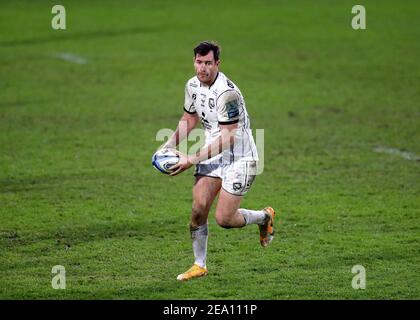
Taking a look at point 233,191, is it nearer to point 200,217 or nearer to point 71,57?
point 200,217

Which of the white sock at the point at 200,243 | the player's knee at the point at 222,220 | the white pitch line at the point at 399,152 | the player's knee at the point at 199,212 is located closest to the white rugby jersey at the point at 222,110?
the player's knee at the point at 199,212

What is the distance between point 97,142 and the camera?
16.8 m

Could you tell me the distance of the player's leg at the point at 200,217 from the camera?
31.2ft

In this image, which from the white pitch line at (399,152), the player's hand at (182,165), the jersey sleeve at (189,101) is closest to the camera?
the player's hand at (182,165)

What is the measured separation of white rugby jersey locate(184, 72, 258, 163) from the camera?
9.36 meters

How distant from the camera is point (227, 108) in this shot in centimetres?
934

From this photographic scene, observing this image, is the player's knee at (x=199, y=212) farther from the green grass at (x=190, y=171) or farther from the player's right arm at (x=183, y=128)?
the player's right arm at (x=183, y=128)

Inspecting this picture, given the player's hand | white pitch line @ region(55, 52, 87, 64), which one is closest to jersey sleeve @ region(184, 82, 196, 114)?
the player's hand

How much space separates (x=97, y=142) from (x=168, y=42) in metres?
11.4

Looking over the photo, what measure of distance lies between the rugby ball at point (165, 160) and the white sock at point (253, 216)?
989mm

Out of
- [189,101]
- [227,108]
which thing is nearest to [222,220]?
[227,108]

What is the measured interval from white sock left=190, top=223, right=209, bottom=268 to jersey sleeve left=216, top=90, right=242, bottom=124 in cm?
117
